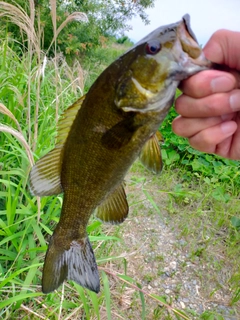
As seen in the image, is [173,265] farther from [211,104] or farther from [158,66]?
[158,66]

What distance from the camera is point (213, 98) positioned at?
991mm

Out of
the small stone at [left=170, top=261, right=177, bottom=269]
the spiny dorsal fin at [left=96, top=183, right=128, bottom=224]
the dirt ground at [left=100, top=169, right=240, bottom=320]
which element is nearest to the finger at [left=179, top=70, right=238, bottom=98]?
the spiny dorsal fin at [left=96, top=183, right=128, bottom=224]

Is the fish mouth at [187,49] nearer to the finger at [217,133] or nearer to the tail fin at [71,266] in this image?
the finger at [217,133]

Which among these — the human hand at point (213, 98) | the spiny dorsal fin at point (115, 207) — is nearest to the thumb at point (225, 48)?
the human hand at point (213, 98)

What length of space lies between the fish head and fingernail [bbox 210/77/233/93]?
60mm

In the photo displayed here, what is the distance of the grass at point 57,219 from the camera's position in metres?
1.67

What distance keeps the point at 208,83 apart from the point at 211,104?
0.33ft

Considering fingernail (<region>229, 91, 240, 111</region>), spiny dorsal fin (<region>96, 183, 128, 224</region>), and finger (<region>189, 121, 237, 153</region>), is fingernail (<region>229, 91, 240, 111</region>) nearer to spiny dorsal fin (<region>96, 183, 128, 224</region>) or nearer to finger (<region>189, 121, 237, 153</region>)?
finger (<region>189, 121, 237, 153</region>)

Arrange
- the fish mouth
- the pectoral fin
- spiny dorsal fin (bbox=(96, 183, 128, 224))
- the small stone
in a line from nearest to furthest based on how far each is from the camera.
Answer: the fish mouth, the pectoral fin, spiny dorsal fin (bbox=(96, 183, 128, 224)), the small stone

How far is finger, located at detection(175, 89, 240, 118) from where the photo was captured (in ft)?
3.24

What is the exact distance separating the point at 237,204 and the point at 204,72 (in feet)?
8.91

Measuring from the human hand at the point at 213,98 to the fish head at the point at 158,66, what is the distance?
6 centimetres

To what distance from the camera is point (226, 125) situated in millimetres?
1135

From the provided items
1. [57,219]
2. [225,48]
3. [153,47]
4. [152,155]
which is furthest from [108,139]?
[57,219]
